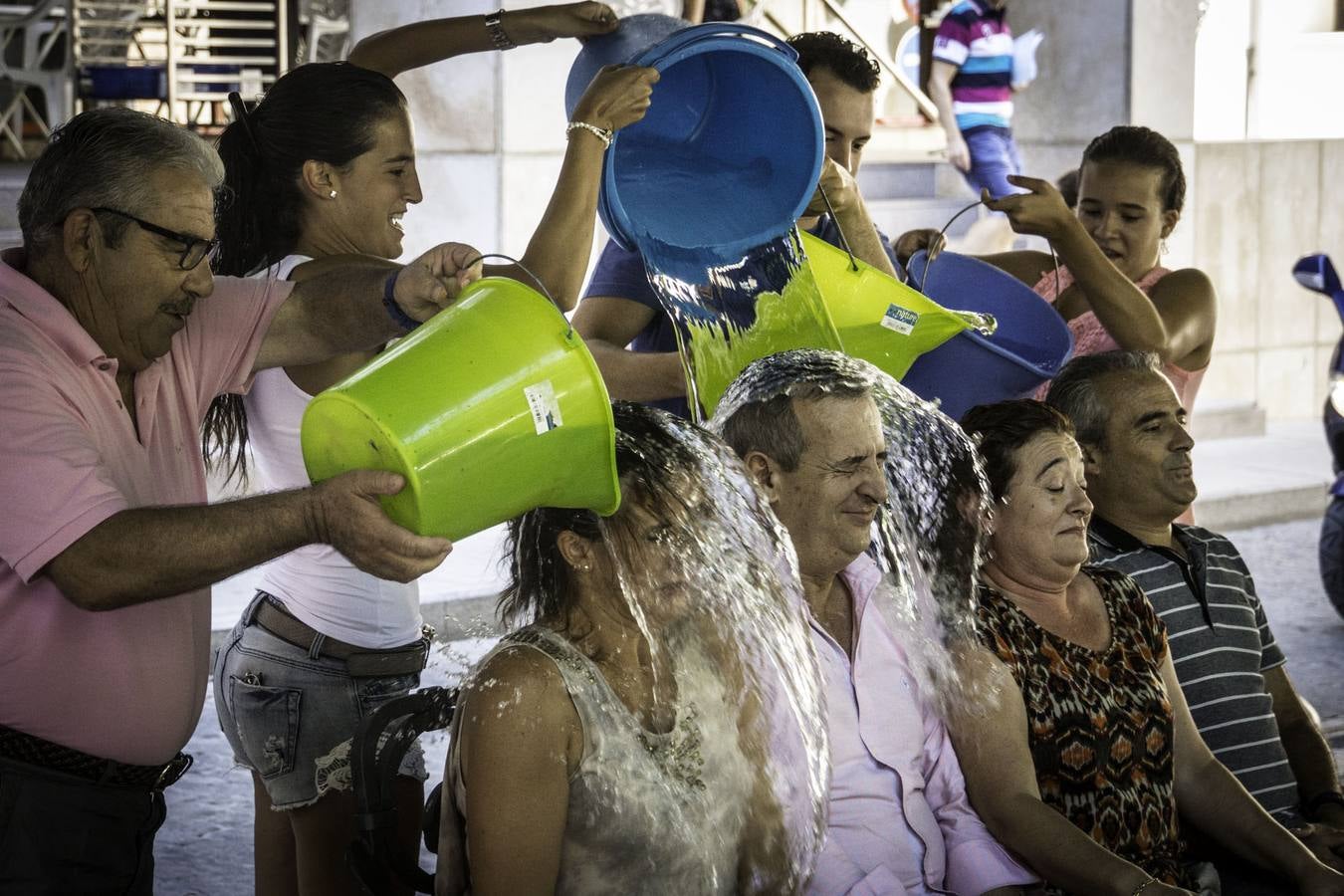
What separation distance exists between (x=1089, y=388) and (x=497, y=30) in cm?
141

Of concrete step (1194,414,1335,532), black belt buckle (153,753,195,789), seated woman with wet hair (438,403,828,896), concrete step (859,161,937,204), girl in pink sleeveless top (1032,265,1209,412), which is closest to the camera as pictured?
seated woman with wet hair (438,403,828,896)

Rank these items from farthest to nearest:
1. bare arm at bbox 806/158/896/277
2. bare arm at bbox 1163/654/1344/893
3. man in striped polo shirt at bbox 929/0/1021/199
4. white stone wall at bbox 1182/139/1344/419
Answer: white stone wall at bbox 1182/139/1344/419 → man in striped polo shirt at bbox 929/0/1021/199 → bare arm at bbox 806/158/896/277 → bare arm at bbox 1163/654/1344/893

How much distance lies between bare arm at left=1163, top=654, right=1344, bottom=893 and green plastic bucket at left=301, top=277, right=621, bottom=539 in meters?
1.48

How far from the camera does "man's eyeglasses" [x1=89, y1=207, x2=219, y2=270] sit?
2.05 m

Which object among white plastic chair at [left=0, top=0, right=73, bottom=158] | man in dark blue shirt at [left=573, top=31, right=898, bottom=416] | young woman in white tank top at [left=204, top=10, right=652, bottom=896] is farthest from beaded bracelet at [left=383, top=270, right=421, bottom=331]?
white plastic chair at [left=0, top=0, right=73, bottom=158]

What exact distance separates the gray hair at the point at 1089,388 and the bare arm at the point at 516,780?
1546mm

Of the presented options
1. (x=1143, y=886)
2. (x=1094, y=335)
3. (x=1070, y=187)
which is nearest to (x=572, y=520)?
(x=1143, y=886)

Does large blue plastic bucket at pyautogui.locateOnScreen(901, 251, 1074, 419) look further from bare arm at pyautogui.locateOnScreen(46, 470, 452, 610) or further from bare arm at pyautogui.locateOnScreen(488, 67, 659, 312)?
bare arm at pyautogui.locateOnScreen(46, 470, 452, 610)

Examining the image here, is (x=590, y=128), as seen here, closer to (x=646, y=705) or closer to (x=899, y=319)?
(x=899, y=319)

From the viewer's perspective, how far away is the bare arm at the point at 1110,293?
10.8 ft

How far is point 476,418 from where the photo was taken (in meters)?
1.79

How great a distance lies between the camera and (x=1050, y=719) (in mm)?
2666

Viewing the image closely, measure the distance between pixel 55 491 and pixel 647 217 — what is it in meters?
1.30

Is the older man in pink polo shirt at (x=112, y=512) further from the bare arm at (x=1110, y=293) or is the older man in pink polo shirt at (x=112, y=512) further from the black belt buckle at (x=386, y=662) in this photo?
the bare arm at (x=1110, y=293)
